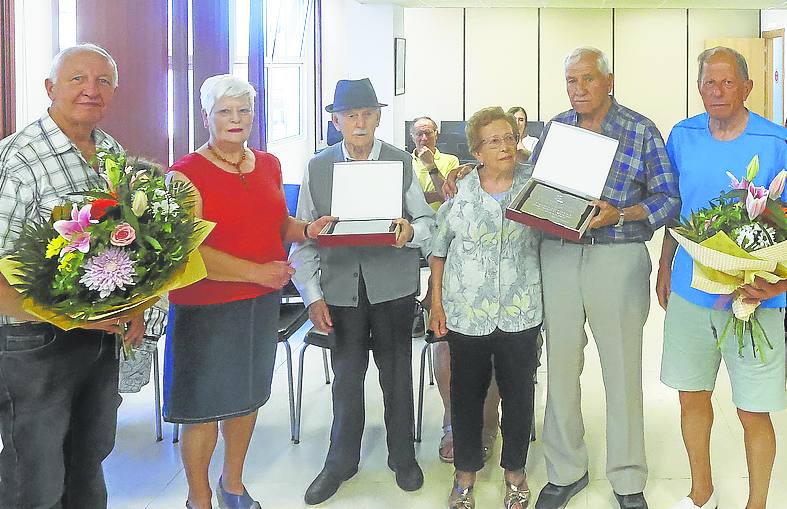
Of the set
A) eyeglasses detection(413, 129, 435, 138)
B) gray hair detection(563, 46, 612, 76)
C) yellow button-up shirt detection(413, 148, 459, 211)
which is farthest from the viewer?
eyeglasses detection(413, 129, 435, 138)

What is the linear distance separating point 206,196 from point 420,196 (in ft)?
2.77

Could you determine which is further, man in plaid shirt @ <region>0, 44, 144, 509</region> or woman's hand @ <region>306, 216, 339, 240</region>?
woman's hand @ <region>306, 216, 339, 240</region>

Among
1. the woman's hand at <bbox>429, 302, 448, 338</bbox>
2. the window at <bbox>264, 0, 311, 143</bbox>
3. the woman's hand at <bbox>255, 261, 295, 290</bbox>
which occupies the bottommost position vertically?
the woman's hand at <bbox>429, 302, 448, 338</bbox>

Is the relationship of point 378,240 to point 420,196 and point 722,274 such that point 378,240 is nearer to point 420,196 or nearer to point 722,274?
point 420,196

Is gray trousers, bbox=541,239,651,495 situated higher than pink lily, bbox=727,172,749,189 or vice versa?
pink lily, bbox=727,172,749,189

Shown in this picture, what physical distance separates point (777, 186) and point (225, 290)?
170 centimetres

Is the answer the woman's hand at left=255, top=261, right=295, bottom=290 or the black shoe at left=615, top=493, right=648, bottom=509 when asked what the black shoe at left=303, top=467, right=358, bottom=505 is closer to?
the woman's hand at left=255, top=261, right=295, bottom=290

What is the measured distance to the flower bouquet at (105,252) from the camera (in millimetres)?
1971

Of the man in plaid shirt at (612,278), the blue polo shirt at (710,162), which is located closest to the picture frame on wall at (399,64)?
the man in plaid shirt at (612,278)

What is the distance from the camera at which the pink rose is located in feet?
A: 6.54

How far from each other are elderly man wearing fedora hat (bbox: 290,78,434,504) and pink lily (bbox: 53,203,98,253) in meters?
1.10

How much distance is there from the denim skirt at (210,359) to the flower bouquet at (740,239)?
54.6 inches

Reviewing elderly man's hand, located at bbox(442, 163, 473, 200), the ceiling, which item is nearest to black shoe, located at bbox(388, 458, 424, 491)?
elderly man's hand, located at bbox(442, 163, 473, 200)

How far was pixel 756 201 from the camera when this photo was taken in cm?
239
